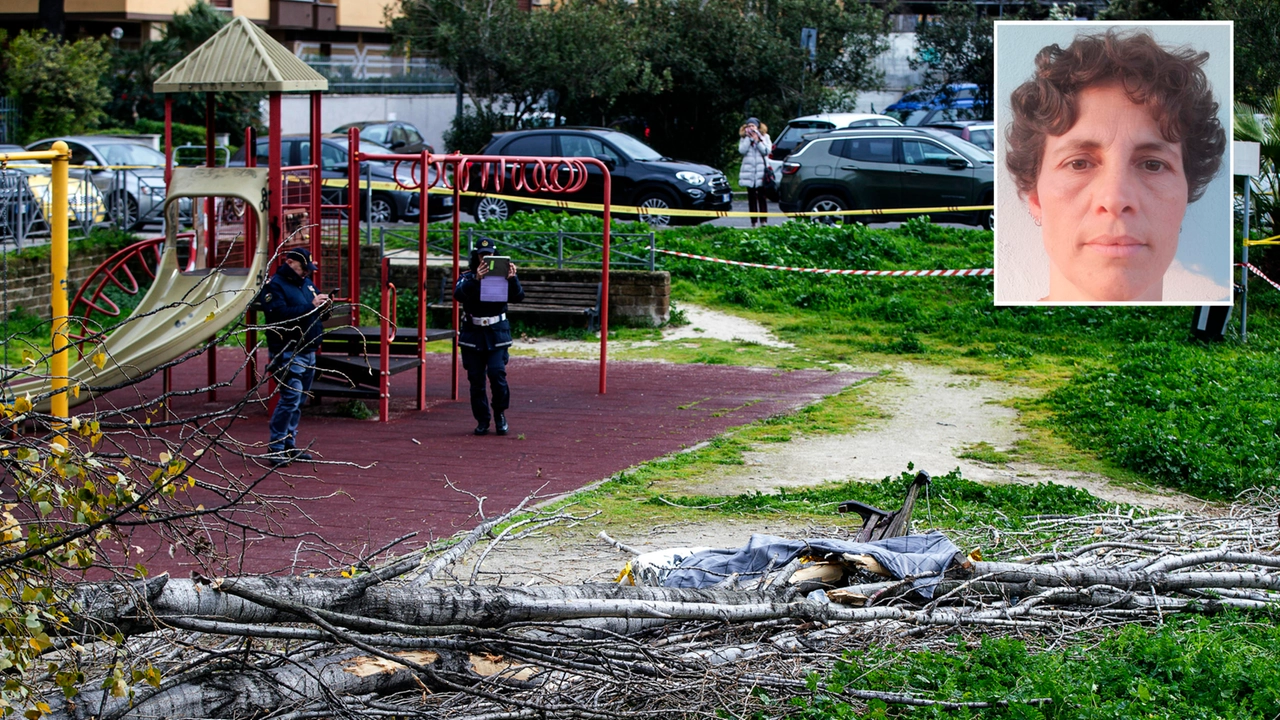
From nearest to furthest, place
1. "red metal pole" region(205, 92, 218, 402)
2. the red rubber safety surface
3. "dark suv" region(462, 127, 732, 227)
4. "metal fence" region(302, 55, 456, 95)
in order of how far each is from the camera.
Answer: the red rubber safety surface < "red metal pole" region(205, 92, 218, 402) < "dark suv" region(462, 127, 732, 227) < "metal fence" region(302, 55, 456, 95)

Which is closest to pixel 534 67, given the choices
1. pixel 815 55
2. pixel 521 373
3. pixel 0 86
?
pixel 815 55

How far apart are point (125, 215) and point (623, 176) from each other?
7.56m

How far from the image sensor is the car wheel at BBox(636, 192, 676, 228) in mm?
21156

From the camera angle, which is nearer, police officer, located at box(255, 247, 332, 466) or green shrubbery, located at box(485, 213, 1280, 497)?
green shrubbery, located at box(485, 213, 1280, 497)

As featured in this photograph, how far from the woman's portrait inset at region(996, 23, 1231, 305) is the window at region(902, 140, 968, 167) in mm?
8238

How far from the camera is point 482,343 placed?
36.1ft

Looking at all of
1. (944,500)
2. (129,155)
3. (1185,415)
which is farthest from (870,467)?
(129,155)

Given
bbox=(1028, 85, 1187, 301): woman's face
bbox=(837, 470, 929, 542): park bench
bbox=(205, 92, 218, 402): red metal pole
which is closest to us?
bbox=(837, 470, 929, 542): park bench

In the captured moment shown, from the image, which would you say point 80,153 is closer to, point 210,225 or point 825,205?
point 210,225

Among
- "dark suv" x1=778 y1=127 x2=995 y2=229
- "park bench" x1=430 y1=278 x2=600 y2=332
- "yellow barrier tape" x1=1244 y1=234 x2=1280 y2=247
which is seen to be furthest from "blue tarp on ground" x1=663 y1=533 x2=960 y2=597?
"dark suv" x1=778 y1=127 x2=995 y2=229

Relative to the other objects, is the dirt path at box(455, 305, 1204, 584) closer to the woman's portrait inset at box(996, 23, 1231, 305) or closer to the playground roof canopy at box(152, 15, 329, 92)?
the woman's portrait inset at box(996, 23, 1231, 305)

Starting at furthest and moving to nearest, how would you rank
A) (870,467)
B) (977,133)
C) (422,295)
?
1. (977,133)
2. (422,295)
3. (870,467)

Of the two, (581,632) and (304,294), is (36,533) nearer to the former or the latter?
(581,632)

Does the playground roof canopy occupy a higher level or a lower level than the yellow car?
higher
